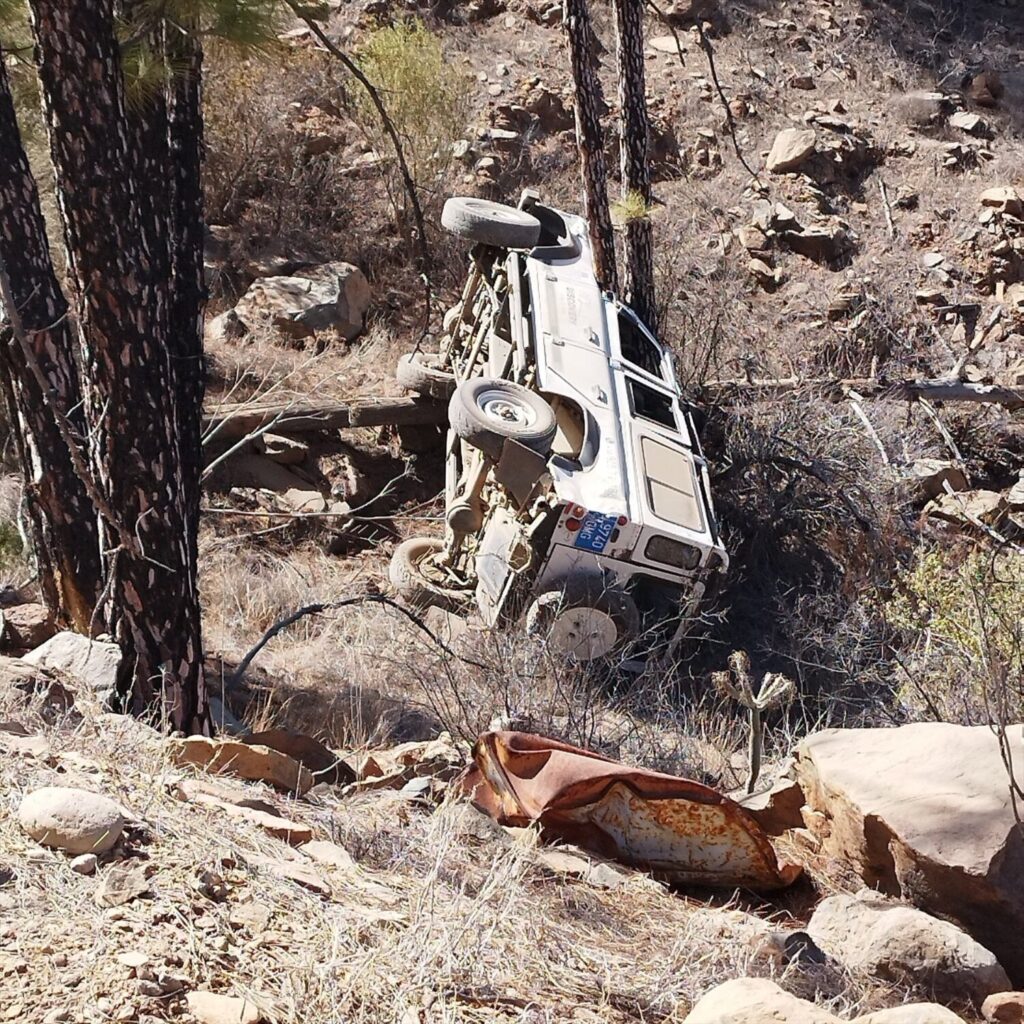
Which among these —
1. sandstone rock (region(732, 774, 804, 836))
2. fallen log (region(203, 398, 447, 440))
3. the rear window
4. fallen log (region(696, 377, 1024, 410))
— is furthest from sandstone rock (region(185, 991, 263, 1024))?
fallen log (region(696, 377, 1024, 410))

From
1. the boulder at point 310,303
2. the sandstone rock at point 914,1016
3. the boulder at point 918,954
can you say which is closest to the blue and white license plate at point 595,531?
the boulder at point 918,954

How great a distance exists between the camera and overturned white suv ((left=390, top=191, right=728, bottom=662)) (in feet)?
24.0

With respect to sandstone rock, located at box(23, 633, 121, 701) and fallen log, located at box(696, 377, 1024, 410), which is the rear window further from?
sandstone rock, located at box(23, 633, 121, 701)

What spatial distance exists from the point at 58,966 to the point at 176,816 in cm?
79

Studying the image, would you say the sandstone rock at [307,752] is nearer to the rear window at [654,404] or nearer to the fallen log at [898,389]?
the rear window at [654,404]

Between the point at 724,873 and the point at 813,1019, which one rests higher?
the point at 813,1019

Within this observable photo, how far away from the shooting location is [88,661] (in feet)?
17.2

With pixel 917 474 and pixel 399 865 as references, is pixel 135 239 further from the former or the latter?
pixel 917 474

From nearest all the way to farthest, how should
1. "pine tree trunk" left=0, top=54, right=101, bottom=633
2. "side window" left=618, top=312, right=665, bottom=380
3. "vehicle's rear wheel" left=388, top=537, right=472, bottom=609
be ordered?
1. "pine tree trunk" left=0, top=54, right=101, bottom=633
2. "vehicle's rear wheel" left=388, top=537, right=472, bottom=609
3. "side window" left=618, top=312, right=665, bottom=380

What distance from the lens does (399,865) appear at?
376 centimetres

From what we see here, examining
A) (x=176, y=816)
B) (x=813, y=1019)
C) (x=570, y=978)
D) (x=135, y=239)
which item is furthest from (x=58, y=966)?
(x=135, y=239)

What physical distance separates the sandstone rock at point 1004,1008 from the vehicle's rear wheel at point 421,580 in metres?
5.32

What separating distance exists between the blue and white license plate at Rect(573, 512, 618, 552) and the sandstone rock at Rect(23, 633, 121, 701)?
2.88 metres

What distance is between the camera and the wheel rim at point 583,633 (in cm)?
716
